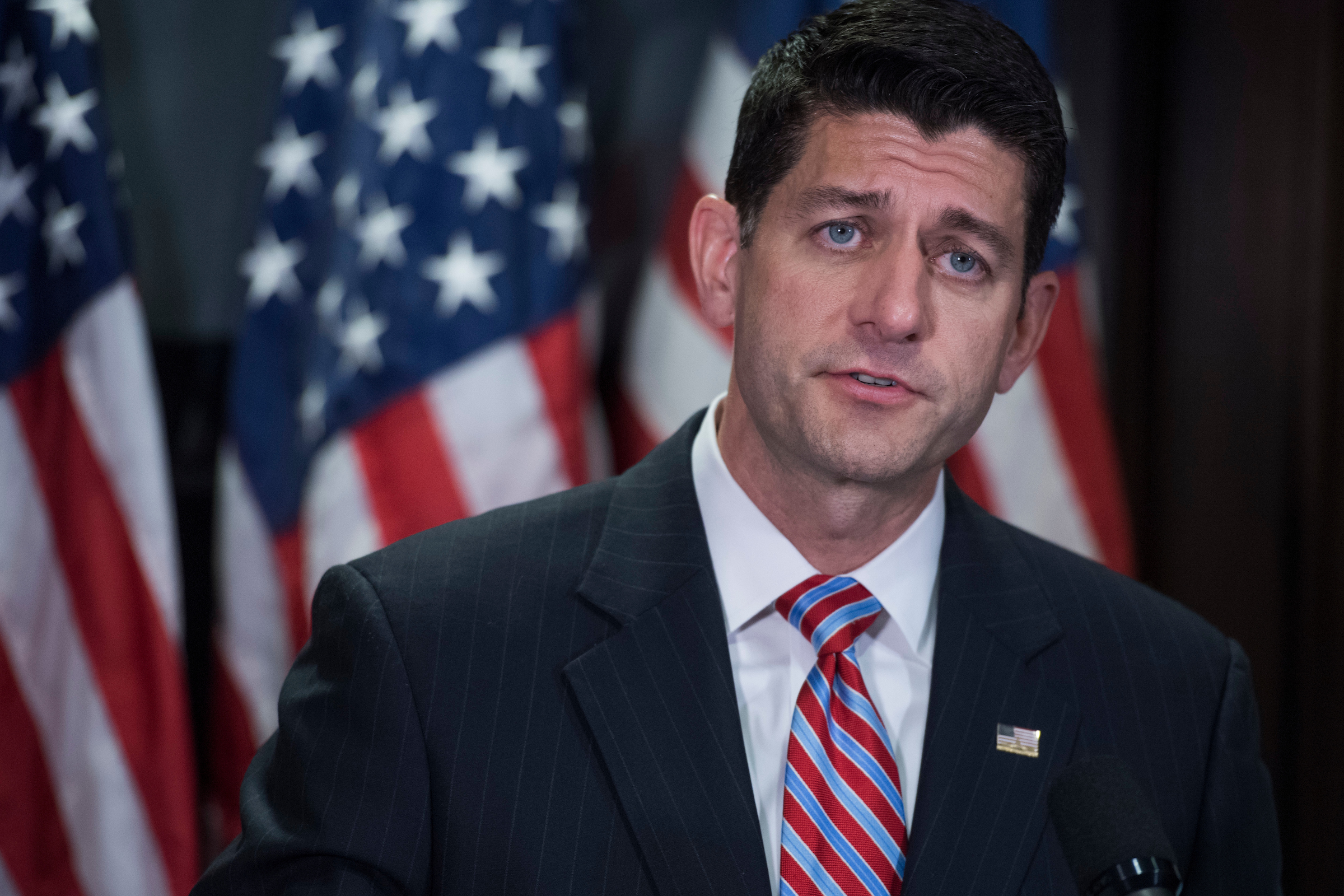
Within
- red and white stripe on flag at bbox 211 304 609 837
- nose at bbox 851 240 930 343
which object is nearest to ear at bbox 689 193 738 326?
nose at bbox 851 240 930 343

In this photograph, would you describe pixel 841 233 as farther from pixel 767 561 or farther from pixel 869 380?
pixel 767 561

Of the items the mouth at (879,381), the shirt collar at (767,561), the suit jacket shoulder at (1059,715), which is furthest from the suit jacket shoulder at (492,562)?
the suit jacket shoulder at (1059,715)

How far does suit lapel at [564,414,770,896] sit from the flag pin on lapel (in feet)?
1.15

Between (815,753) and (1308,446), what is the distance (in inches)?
85.7

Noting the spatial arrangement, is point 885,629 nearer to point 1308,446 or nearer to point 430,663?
point 430,663

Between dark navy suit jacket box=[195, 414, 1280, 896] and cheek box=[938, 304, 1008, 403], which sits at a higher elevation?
cheek box=[938, 304, 1008, 403]

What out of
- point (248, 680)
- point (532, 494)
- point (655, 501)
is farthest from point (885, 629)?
point (248, 680)

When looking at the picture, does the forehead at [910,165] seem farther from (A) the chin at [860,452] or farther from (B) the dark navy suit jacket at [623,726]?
(B) the dark navy suit jacket at [623,726]

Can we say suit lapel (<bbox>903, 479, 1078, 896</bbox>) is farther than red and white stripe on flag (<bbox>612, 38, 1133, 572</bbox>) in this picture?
No

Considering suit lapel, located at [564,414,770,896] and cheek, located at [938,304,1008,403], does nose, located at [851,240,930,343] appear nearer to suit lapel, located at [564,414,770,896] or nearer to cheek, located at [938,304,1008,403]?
cheek, located at [938,304,1008,403]

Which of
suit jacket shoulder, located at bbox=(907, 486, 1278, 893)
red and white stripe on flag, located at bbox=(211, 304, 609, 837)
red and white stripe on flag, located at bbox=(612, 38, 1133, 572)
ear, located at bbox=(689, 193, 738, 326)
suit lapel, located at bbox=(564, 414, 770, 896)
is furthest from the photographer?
red and white stripe on flag, located at bbox=(612, 38, 1133, 572)

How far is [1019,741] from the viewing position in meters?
1.54

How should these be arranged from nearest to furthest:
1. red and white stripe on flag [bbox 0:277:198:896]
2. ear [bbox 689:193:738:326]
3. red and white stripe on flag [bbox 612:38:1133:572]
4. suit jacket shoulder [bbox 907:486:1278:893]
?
suit jacket shoulder [bbox 907:486:1278:893], ear [bbox 689:193:738:326], red and white stripe on flag [bbox 0:277:198:896], red and white stripe on flag [bbox 612:38:1133:572]

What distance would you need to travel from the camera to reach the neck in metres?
1.57
